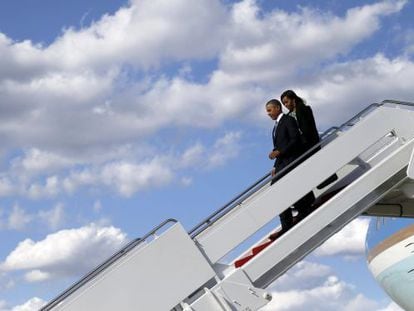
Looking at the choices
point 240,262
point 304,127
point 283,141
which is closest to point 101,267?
point 240,262

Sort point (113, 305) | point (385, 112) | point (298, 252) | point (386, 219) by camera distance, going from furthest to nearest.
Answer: point (386, 219)
point (385, 112)
point (298, 252)
point (113, 305)

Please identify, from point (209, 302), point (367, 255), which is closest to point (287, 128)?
point (209, 302)

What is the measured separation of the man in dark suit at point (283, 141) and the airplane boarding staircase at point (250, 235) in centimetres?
27

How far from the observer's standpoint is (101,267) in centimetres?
1191

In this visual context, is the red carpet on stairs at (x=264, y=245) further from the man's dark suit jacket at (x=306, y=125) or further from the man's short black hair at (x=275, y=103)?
the man's short black hair at (x=275, y=103)

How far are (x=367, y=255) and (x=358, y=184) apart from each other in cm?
664

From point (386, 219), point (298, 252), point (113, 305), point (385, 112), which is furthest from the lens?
point (386, 219)

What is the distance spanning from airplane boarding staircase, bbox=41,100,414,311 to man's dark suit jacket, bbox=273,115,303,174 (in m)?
0.27

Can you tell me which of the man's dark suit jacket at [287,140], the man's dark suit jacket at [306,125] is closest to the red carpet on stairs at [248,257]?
the man's dark suit jacket at [287,140]

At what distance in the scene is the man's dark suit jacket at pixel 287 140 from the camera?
40.8 feet

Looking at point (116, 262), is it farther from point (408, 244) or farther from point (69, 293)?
point (408, 244)

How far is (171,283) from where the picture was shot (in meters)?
11.4

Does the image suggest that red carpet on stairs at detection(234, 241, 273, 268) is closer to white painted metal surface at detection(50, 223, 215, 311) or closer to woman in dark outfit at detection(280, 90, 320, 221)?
woman in dark outfit at detection(280, 90, 320, 221)

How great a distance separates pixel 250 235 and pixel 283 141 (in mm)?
1599
